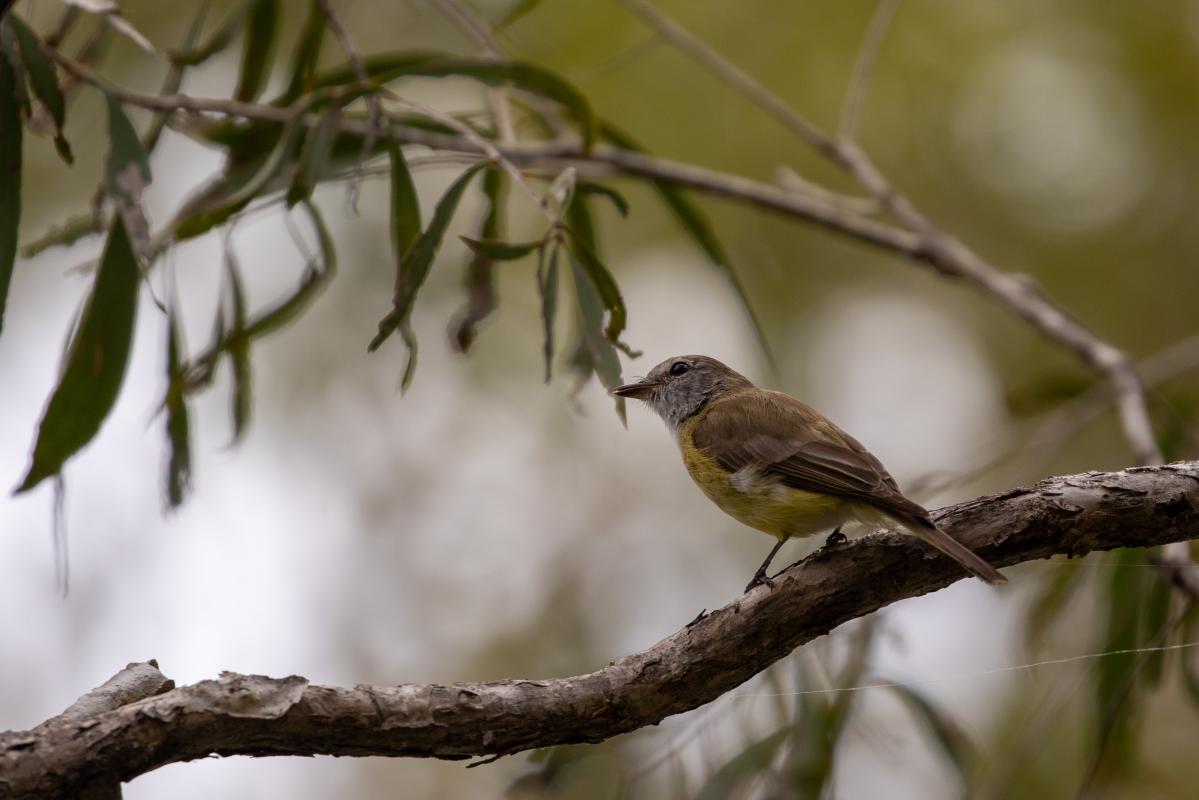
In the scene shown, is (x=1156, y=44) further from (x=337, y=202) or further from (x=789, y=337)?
(x=337, y=202)

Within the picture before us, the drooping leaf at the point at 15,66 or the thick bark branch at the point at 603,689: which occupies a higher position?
the drooping leaf at the point at 15,66

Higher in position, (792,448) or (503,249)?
(503,249)

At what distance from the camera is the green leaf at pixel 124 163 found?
284cm

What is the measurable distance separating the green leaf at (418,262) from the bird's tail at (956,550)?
119 cm

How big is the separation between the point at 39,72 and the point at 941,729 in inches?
121

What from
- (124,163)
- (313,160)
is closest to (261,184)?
(313,160)

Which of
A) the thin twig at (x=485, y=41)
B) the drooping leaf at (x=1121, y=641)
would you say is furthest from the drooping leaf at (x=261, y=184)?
the drooping leaf at (x=1121, y=641)

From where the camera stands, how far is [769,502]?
317 cm

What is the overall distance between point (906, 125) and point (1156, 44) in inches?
Answer: 58.6

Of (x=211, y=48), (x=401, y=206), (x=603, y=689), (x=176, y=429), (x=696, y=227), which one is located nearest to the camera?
(x=603, y=689)

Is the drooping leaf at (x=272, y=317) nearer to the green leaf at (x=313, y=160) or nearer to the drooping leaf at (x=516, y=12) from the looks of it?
the green leaf at (x=313, y=160)

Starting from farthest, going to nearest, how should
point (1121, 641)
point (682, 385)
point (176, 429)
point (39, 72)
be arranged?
point (682, 385) → point (1121, 641) → point (176, 429) → point (39, 72)

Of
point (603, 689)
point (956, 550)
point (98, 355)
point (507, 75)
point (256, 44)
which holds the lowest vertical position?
point (603, 689)

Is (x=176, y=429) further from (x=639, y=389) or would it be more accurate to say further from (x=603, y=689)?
(x=603, y=689)
